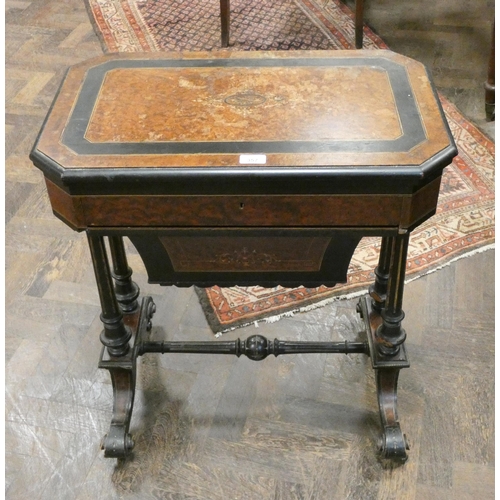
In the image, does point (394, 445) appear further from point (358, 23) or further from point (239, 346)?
point (358, 23)

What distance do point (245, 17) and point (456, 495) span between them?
2.99m

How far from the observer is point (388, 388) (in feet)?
6.21

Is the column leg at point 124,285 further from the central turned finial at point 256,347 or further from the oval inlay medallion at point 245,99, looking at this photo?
the oval inlay medallion at point 245,99

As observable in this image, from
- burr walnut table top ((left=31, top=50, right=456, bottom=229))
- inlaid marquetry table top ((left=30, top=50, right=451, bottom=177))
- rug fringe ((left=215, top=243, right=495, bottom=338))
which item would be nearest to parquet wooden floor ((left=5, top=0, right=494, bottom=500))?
rug fringe ((left=215, top=243, right=495, bottom=338))

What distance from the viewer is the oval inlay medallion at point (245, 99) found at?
158 cm

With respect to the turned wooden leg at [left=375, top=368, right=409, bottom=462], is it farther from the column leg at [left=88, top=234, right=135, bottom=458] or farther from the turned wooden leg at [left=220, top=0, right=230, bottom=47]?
the turned wooden leg at [left=220, top=0, right=230, bottom=47]

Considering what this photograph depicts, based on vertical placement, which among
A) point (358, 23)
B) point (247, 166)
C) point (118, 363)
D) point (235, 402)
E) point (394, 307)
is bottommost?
point (235, 402)

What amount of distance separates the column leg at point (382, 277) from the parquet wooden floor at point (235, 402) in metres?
0.21

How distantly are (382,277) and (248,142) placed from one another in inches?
28.7

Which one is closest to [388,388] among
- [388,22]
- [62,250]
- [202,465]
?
[202,465]

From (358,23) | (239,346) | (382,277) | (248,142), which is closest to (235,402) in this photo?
(239,346)

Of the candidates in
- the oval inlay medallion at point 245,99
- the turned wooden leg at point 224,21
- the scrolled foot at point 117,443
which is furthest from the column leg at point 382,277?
the turned wooden leg at point 224,21

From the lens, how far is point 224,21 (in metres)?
3.54

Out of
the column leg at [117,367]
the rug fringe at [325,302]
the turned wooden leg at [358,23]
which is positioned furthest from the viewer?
the turned wooden leg at [358,23]
